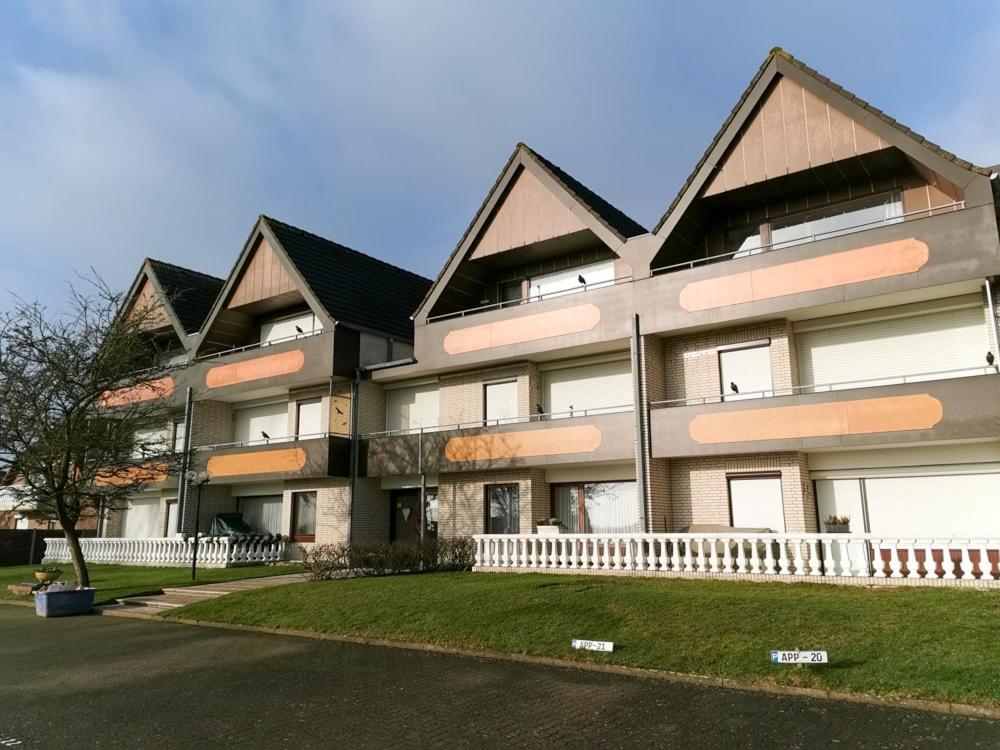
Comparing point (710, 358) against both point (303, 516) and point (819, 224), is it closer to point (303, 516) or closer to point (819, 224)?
point (819, 224)

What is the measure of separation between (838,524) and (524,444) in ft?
26.8

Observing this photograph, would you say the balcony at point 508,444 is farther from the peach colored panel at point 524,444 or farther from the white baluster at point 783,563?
the white baluster at point 783,563

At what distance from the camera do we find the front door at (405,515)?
980 inches

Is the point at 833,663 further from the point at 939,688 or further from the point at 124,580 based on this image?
the point at 124,580

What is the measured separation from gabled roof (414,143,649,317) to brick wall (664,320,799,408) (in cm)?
342

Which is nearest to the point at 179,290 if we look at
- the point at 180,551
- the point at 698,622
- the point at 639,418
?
the point at 180,551

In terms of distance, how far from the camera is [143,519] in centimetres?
3170

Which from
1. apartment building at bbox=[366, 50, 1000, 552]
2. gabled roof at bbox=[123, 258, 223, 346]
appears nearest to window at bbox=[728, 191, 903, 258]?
apartment building at bbox=[366, 50, 1000, 552]

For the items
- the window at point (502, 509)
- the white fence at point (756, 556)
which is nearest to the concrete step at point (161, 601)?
the white fence at point (756, 556)

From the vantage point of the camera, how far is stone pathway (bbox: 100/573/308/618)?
17.2m

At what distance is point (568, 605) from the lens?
12281 mm

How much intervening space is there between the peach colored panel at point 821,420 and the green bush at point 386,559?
22.2 feet

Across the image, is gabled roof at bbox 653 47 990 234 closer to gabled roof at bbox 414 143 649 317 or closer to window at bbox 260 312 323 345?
gabled roof at bbox 414 143 649 317

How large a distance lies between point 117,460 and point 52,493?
163 cm
